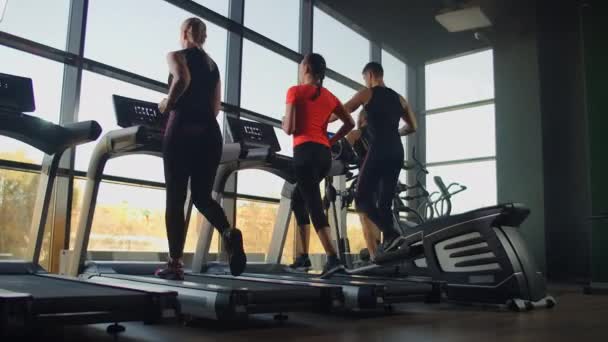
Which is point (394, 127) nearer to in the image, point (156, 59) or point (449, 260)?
point (449, 260)

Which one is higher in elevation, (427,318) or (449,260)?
(449,260)

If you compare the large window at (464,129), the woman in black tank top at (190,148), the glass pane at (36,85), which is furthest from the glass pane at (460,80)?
the woman in black tank top at (190,148)

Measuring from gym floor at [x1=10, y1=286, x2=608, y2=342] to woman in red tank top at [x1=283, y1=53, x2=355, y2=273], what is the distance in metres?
0.53

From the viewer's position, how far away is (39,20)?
14.0 feet

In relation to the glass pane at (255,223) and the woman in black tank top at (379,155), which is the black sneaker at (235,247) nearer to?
the woman in black tank top at (379,155)

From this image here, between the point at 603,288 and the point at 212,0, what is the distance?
4.49 meters

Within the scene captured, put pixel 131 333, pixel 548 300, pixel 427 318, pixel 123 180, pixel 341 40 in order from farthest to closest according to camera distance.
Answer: pixel 341 40
pixel 123 180
pixel 548 300
pixel 427 318
pixel 131 333

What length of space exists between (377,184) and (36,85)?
Result: 264 cm

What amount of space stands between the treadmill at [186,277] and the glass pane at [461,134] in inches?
202

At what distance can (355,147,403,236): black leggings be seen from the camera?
3396mm

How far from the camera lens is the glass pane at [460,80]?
8.57m

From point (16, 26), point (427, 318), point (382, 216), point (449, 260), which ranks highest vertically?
point (16, 26)

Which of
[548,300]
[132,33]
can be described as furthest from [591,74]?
[132,33]

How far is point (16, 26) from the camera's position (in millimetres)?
4066
